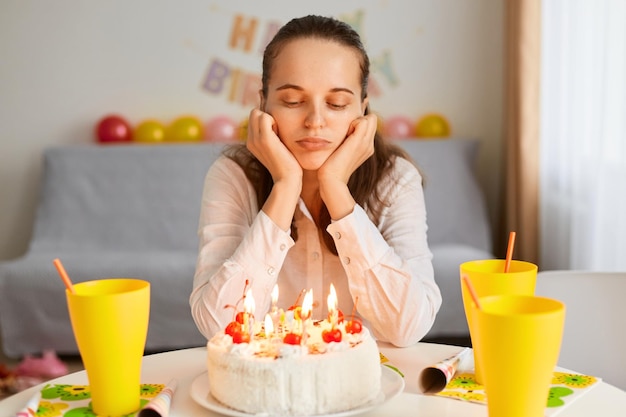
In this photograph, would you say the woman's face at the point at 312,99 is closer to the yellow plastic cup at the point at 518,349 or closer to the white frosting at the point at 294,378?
the white frosting at the point at 294,378

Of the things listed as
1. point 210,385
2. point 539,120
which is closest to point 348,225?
point 210,385

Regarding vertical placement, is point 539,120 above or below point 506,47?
below

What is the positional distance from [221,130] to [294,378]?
11.5ft

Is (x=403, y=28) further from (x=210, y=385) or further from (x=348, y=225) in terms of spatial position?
A: (x=210, y=385)

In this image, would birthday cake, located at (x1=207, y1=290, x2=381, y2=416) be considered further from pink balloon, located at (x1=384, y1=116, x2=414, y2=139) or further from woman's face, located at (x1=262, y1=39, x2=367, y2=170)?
pink balloon, located at (x1=384, y1=116, x2=414, y2=139)

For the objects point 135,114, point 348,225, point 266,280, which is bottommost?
point 266,280

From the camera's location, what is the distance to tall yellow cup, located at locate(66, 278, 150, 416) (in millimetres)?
984

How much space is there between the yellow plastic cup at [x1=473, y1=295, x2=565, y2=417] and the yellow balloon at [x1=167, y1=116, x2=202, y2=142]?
12.1 ft

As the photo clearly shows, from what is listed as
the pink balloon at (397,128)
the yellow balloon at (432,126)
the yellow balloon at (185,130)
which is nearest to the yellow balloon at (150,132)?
the yellow balloon at (185,130)

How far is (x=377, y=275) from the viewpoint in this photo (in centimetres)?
149

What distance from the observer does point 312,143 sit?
1632 millimetres

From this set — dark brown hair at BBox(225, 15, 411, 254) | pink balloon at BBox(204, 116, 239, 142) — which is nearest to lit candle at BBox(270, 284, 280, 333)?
dark brown hair at BBox(225, 15, 411, 254)

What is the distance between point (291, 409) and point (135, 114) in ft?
12.5

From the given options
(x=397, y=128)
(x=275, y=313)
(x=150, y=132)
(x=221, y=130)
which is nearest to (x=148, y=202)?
(x=150, y=132)
